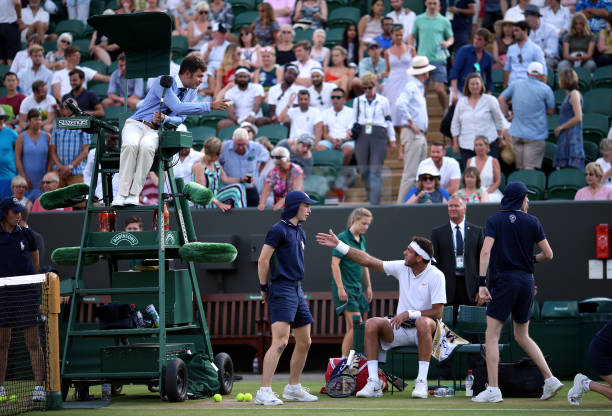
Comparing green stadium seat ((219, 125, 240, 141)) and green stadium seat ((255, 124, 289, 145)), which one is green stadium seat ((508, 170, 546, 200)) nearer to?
green stadium seat ((255, 124, 289, 145))

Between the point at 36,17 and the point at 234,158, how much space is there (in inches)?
381

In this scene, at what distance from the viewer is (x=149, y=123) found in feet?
32.6

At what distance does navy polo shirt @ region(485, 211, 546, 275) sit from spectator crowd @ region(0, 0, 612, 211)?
3.98 m

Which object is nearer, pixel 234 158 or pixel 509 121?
pixel 234 158

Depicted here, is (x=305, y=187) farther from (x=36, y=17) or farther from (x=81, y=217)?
(x=36, y=17)

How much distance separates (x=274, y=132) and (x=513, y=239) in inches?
297

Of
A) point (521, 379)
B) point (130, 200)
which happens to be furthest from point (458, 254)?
point (130, 200)

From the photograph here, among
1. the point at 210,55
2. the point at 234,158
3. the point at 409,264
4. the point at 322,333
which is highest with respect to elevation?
the point at 210,55

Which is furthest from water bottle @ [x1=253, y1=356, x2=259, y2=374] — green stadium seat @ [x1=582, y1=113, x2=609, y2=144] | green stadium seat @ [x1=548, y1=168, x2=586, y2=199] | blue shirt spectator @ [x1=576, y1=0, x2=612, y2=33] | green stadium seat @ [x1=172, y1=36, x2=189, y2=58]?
blue shirt spectator @ [x1=576, y1=0, x2=612, y2=33]

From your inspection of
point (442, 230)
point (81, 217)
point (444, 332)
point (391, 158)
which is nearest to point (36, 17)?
point (81, 217)

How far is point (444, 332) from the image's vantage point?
1020 cm

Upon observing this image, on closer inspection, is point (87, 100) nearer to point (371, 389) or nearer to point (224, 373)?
point (224, 373)

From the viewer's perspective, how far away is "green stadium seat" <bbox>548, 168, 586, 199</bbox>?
14.4 meters

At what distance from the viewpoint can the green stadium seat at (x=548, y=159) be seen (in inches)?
606
